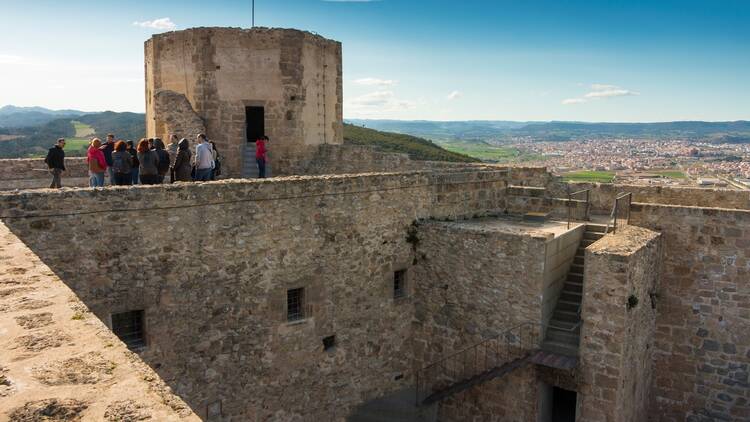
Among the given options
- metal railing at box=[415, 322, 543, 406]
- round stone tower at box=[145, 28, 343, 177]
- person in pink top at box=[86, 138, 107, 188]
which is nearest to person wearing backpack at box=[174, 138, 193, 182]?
person in pink top at box=[86, 138, 107, 188]

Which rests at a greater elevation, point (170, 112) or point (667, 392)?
point (170, 112)

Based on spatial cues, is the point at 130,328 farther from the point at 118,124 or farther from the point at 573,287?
the point at 118,124

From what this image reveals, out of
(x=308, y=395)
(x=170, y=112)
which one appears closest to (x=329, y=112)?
(x=170, y=112)

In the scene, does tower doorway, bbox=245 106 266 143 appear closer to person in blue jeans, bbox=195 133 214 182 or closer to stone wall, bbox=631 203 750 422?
person in blue jeans, bbox=195 133 214 182

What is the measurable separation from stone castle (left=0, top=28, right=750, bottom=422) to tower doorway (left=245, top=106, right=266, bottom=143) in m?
2.53

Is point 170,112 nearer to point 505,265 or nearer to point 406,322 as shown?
point 406,322

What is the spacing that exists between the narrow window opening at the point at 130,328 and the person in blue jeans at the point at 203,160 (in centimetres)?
436

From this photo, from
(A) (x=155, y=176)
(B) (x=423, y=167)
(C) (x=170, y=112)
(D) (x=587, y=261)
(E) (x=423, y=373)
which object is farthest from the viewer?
(B) (x=423, y=167)

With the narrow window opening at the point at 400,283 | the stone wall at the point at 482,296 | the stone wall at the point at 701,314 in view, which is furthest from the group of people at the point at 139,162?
the stone wall at the point at 701,314

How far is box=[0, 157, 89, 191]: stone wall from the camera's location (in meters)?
15.2

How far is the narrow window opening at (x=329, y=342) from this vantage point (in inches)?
472

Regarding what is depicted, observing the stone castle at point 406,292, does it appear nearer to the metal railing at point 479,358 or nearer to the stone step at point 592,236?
the metal railing at point 479,358

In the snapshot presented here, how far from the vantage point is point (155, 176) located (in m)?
11.9

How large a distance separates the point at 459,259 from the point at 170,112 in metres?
8.81
